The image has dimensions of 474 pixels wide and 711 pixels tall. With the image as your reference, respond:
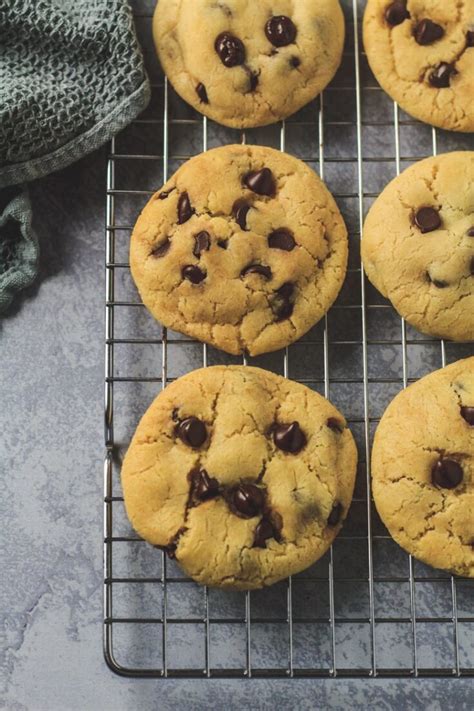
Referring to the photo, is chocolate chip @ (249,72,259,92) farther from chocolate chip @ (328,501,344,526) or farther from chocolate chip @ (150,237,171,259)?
chocolate chip @ (328,501,344,526)

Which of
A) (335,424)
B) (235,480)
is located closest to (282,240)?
(335,424)

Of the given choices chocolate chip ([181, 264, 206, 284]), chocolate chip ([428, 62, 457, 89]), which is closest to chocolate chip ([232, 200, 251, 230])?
chocolate chip ([181, 264, 206, 284])

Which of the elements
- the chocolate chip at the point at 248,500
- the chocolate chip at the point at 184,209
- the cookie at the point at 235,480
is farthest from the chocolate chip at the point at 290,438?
the chocolate chip at the point at 184,209

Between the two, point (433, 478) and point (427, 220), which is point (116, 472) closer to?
point (433, 478)

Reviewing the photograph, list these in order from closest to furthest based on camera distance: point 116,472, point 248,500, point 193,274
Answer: point 248,500 < point 193,274 < point 116,472

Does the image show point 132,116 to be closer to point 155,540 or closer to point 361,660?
point 155,540

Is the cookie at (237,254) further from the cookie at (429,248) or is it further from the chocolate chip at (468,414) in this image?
the chocolate chip at (468,414)

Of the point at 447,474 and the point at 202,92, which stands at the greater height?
the point at 202,92

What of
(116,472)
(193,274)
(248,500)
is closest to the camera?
(248,500)
